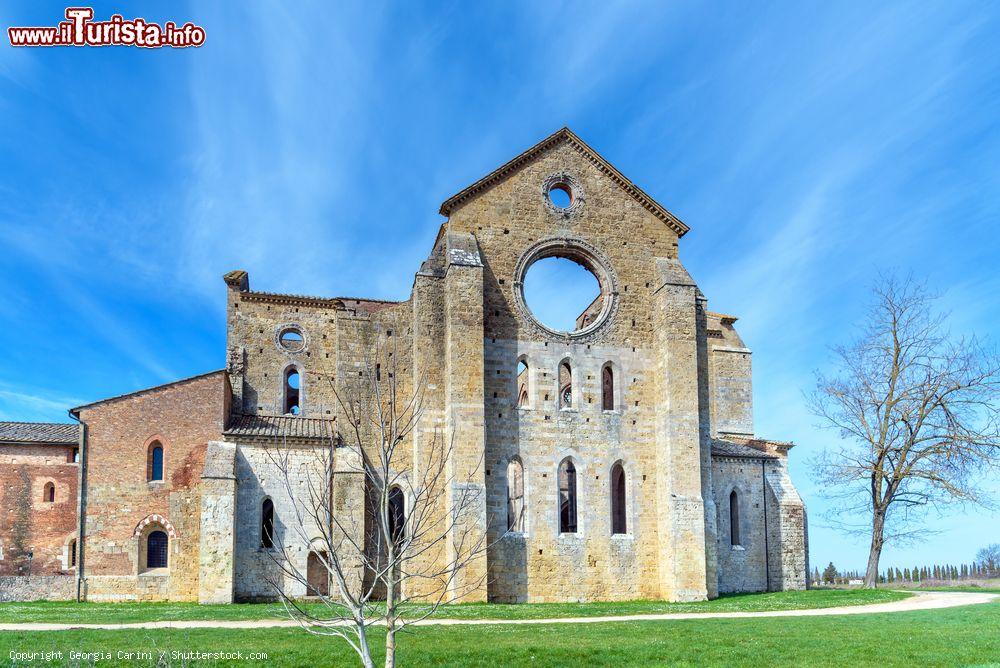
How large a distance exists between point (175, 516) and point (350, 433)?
6.18m

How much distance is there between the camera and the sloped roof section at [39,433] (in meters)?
29.1

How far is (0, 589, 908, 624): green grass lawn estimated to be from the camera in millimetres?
20406

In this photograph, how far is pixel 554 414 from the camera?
27.9 meters

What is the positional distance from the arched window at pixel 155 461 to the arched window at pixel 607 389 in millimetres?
15082

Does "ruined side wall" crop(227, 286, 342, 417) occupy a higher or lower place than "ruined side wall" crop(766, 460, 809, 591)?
higher

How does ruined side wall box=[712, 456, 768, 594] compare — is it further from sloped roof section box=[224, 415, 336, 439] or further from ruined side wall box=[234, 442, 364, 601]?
sloped roof section box=[224, 415, 336, 439]

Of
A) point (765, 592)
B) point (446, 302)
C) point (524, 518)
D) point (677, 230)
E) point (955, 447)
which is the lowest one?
point (765, 592)

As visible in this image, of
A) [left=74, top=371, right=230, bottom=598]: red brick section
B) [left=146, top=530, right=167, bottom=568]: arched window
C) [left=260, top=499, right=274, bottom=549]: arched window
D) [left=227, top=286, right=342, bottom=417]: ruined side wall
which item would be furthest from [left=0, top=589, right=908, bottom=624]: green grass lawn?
[left=227, top=286, right=342, bottom=417]: ruined side wall

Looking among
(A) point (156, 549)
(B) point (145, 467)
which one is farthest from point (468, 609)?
(B) point (145, 467)

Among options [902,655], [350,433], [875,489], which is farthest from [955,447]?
[350,433]

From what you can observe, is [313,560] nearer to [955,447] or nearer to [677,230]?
[677,230]

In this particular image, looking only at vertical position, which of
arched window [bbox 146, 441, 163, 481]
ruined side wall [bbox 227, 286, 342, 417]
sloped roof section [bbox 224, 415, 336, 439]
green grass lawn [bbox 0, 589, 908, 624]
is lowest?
green grass lawn [bbox 0, 589, 908, 624]

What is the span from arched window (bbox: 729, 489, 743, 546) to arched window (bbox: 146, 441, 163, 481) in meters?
20.5

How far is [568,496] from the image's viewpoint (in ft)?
112
